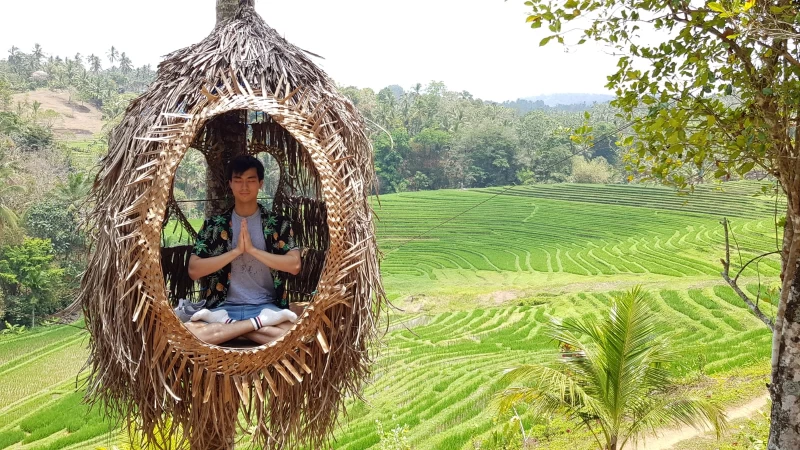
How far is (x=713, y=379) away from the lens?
6.27m

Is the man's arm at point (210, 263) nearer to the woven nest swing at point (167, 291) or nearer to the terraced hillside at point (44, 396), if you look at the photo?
the woven nest swing at point (167, 291)

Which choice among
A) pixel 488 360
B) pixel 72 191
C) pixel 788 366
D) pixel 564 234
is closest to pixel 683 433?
pixel 788 366

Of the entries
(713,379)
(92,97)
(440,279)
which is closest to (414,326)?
(440,279)

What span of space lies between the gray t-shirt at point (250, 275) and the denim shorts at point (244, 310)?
0.07 ft

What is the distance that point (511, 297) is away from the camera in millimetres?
10586

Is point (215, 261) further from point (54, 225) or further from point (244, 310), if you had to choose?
point (54, 225)

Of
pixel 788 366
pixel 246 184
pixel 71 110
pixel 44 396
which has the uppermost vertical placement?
pixel 71 110

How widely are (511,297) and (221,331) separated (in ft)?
29.2

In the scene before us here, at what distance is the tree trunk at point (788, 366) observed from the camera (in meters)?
2.59

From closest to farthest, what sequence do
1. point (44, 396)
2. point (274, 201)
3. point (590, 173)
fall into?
point (274, 201) → point (44, 396) → point (590, 173)

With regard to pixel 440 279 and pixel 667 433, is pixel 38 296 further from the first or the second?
pixel 667 433

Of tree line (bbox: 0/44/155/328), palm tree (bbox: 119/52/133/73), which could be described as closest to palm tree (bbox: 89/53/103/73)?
palm tree (bbox: 119/52/133/73)

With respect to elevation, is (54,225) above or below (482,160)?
below

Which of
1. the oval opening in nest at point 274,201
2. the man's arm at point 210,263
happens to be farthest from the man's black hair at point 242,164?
the man's arm at point 210,263
